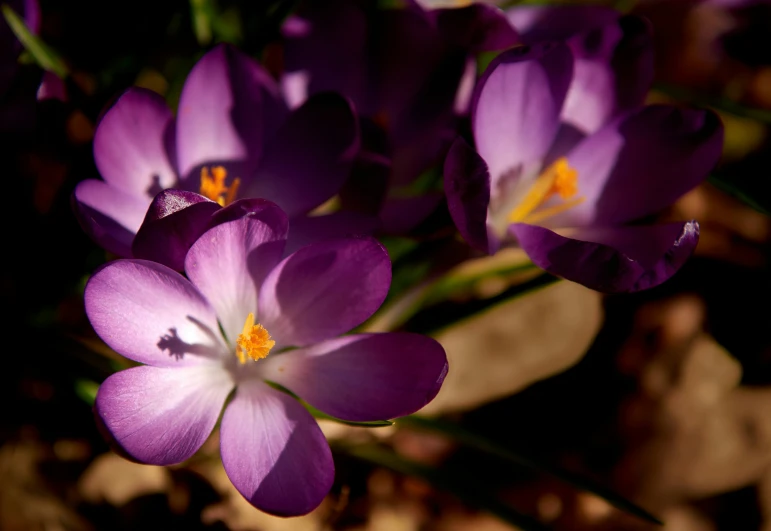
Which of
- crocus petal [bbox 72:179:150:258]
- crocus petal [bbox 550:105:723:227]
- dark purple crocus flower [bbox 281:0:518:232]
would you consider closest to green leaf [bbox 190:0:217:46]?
dark purple crocus flower [bbox 281:0:518:232]

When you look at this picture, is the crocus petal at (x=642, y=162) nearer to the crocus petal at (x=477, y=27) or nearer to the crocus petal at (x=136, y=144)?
the crocus petal at (x=477, y=27)

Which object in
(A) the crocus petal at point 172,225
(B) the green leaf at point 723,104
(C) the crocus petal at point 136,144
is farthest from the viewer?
(B) the green leaf at point 723,104

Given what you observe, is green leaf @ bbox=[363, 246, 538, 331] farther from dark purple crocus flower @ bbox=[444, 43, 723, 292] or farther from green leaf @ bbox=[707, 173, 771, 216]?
green leaf @ bbox=[707, 173, 771, 216]

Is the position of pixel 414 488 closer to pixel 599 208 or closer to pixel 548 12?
pixel 599 208

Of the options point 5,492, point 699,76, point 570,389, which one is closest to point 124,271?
point 5,492

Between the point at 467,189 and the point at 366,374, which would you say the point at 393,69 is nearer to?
the point at 467,189

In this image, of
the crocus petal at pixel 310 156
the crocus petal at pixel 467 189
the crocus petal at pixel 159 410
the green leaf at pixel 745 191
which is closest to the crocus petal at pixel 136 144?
the crocus petal at pixel 310 156
